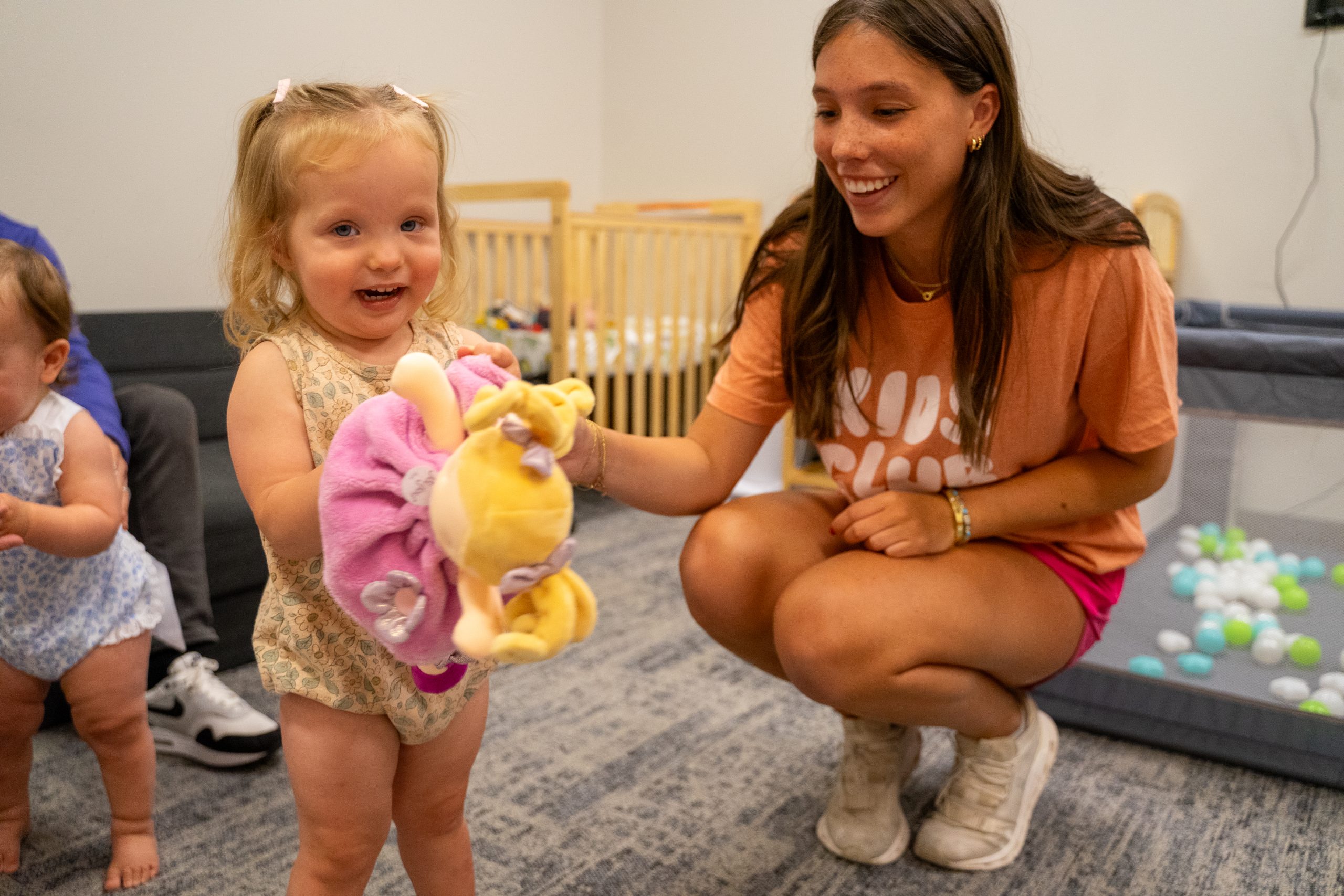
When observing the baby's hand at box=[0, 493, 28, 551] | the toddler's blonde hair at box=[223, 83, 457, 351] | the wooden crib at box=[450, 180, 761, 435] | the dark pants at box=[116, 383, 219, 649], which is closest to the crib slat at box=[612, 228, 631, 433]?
the wooden crib at box=[450, 180, 761, 435]

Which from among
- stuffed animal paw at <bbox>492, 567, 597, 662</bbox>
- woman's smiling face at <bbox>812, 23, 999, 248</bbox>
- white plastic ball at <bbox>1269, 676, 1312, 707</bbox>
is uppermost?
woman's smiling face at <bbox>812, 23, 999, 248</bbox>

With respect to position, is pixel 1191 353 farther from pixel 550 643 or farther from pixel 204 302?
pixel 204 302

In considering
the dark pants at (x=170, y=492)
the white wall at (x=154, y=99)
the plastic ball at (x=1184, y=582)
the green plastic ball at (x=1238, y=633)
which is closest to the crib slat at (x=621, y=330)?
the white wall at (x=154, y=99)

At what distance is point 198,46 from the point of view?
8.02 ft

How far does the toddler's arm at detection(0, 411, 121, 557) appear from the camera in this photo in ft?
3.18

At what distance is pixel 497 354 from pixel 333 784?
37cm

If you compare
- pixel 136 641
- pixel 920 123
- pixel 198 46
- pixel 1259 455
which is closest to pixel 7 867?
pixel 136 641

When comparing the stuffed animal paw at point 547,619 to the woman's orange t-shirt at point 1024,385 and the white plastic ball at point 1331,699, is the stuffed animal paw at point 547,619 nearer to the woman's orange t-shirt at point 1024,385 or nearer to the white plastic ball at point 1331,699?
the woman's orange t-shirt at point 1024,385

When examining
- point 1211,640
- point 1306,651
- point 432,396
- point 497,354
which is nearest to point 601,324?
point 1211,640

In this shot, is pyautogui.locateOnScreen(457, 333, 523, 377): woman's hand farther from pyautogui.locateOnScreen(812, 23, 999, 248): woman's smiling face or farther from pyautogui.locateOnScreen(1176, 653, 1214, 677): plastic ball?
pyautogui.locateOnScreen(1176, 653, 1214, 677): plastic ball

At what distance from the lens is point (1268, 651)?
145cm

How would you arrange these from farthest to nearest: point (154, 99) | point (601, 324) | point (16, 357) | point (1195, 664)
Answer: point (601, 324) < point (154, 99) < point (1195, 664) < point (16, 357)

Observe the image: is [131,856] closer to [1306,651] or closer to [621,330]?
[1306,651]

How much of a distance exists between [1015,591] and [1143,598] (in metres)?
0.63
